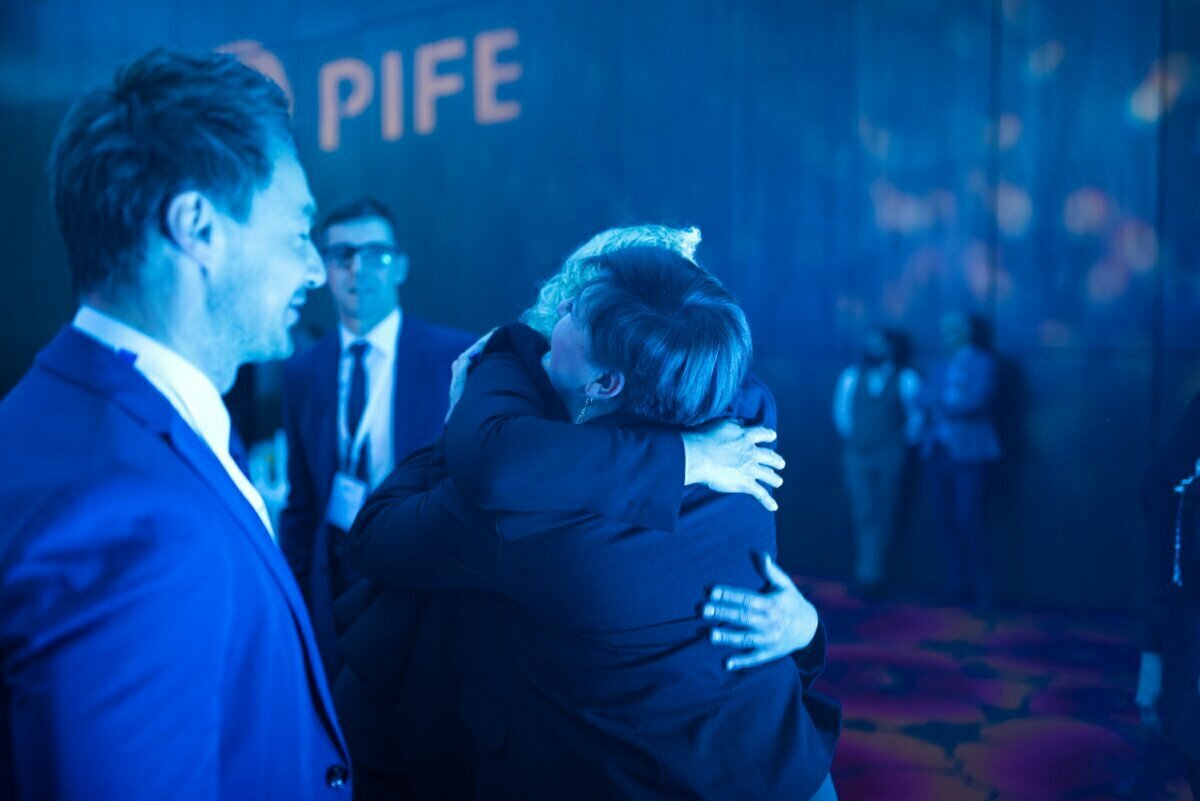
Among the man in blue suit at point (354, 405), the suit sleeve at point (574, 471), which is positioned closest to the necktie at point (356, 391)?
the man in blue suit at point (354, 405)

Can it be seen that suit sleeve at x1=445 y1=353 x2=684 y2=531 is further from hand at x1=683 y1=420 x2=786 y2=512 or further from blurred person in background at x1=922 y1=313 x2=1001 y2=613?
blurred person in background at x1=922 y1=313 x2=1001 y2=613

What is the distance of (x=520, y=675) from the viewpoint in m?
1.06

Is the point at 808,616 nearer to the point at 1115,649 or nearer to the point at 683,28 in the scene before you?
the point at 1115,649

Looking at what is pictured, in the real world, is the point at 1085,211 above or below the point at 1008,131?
below

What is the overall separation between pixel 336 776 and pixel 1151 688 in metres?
1.60

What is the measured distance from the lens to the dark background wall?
5164 mm

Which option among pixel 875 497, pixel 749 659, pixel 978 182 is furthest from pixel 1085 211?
pixel 749 659

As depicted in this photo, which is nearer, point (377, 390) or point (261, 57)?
point (377, 390)

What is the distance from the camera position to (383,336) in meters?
2.44

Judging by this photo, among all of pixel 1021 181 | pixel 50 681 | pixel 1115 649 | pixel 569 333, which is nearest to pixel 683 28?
pixel 1021 181

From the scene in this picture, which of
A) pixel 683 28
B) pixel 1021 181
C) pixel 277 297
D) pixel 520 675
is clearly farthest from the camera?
pixel 683 28

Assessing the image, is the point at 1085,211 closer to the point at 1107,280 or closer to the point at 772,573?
the point at 1107,280

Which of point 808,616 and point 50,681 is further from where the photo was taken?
point 808,616

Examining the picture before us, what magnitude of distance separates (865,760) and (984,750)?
50 centimetres
